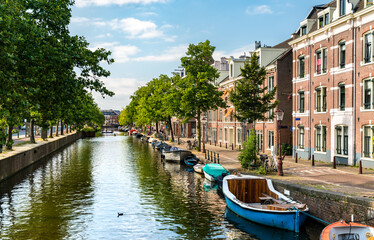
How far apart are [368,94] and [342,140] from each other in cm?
450

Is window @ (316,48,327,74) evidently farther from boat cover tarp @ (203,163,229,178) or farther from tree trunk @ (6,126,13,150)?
tree trunk @ (6,126,13,150)

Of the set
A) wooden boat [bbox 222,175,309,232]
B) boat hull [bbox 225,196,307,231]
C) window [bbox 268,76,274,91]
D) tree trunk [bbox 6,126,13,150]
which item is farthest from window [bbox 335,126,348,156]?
tree trunk [bbox 6,126,13,150]

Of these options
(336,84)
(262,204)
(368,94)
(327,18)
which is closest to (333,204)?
(262,204)

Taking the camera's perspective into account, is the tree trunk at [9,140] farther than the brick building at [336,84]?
No

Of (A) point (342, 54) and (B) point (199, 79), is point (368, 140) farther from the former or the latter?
(B) point (199, 79)

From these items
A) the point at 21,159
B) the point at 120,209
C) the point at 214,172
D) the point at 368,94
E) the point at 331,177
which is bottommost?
the point at 120,209

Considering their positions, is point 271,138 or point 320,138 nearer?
point 320,138

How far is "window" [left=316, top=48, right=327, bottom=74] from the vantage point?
31453 millimetres

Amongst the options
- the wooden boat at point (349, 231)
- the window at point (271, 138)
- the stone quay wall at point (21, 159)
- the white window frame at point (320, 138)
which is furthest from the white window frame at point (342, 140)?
the stone quay wall at point (21, 159)

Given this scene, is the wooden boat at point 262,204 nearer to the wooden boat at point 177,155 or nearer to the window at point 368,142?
the window at point 368,142

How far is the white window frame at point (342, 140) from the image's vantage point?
2827 centimetres

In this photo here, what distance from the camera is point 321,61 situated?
3173 centimetres

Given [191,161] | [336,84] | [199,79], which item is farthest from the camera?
[199,79]

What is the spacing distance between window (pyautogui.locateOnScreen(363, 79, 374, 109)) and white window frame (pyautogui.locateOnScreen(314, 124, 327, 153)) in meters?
5.49
